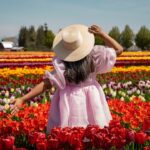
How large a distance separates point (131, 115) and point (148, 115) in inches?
9.5

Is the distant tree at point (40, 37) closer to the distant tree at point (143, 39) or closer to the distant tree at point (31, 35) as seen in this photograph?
the distant tree at point (31, 35)

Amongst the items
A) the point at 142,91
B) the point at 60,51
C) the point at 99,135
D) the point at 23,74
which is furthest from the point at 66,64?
the point at 23,74

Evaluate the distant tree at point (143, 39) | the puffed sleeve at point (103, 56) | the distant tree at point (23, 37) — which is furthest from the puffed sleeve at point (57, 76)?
the distant tree at point (23, 37)

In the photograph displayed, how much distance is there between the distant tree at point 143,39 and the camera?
275 feet

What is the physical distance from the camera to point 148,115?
6176 mm

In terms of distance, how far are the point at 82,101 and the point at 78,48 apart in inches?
21.2

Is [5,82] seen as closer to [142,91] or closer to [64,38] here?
[142,91]

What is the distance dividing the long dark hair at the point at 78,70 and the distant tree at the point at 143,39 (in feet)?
259

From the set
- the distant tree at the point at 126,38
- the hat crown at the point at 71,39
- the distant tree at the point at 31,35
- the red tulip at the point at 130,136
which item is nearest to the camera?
the red tulip at the point at 130,136

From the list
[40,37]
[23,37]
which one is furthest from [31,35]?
[40,37]

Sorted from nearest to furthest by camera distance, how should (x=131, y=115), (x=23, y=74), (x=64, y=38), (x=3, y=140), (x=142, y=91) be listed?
(x=3, y=140) < (x=64, y=38) < (x=131, y=115) < (x=142, y=91) < (x=23, y=74)

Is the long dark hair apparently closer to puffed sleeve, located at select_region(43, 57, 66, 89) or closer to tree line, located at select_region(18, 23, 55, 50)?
puffed sleeve, located at select_region(43, 57, 66, 89)

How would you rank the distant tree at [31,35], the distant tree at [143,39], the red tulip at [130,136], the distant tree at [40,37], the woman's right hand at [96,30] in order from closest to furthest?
the red tulip at [130,136] → the woman's right hand at [96,30] → the distant tree at [40,37] → the distant tree at [143,39] → the distant tree at [31,35]

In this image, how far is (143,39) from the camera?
83.8 metres
